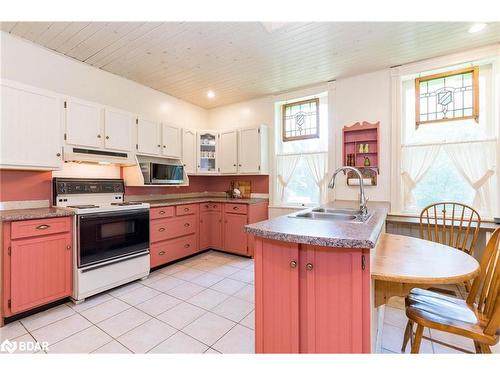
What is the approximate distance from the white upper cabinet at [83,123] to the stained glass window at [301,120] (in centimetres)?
277

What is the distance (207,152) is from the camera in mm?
4371

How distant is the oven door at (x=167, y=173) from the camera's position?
11.2ft

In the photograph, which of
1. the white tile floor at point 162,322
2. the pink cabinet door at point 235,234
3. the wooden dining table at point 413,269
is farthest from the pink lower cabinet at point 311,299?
the pink cabinet door at point 235,234

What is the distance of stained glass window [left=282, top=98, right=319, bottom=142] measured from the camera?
383 cm

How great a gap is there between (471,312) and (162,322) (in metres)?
2.21

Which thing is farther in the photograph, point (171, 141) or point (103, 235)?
point (171, 141)

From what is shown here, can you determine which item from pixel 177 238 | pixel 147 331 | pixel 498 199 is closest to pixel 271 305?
pixel 147 331

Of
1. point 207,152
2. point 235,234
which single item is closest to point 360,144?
point 235,234

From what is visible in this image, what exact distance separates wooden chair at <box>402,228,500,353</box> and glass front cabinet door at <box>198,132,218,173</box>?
11.6ft

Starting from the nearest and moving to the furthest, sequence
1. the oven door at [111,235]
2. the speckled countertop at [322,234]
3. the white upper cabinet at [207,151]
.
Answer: the speckled countertop at [322,234]
the oven door at [111,235]
the white upper cabinet at [207,151]

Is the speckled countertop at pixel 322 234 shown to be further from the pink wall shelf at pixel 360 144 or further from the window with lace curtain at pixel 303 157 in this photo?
the window with lace curtain at pixel 303 157

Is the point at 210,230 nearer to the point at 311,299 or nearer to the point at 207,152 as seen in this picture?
the point at 207,152

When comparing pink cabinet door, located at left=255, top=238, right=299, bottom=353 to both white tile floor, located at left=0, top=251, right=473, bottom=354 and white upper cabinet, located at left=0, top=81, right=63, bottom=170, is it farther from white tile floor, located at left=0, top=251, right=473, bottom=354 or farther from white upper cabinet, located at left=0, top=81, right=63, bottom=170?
white upper cabinet, located at left=0, top=81, right=63, bottom=170

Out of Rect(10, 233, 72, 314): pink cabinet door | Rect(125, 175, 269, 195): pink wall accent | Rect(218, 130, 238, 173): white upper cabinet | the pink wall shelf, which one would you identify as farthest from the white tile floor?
Rect(218, 130, 238, 173): white upper cabinet
